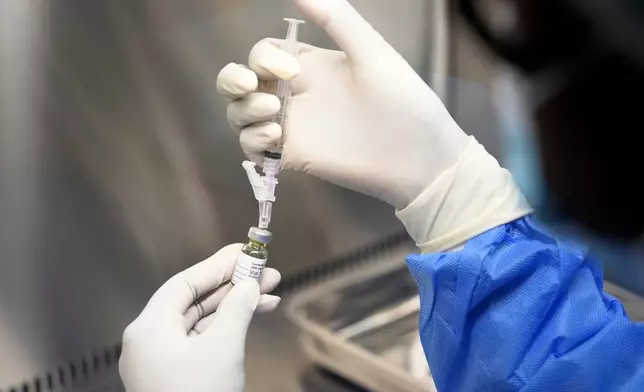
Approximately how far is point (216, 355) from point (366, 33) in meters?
0.40

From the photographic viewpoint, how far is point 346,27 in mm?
824

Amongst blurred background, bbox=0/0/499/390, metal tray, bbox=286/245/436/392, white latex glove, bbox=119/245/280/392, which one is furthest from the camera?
metal tray, bbox=286/245/436/392

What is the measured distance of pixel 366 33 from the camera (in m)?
0.83

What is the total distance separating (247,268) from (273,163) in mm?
131

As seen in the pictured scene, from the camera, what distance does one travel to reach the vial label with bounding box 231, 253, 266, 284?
0.80 m

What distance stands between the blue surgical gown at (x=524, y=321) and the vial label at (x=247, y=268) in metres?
0.17

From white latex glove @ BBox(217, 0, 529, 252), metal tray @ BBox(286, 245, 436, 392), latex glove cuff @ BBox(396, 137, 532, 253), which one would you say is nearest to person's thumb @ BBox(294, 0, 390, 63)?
white latex glove @ BBox(217, 0, 529, 252)

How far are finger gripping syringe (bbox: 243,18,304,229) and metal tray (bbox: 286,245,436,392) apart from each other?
1.24 ft

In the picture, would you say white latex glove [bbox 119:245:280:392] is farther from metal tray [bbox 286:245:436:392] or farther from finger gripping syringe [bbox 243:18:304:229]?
metal tray [bbox 286:245:436:392]

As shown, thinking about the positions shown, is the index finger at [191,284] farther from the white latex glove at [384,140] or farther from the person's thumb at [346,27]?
the person's thumb at [346,27]

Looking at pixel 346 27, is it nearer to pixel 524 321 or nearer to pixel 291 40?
pixel 291 40

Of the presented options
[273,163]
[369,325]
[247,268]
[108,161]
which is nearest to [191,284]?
[247,268]

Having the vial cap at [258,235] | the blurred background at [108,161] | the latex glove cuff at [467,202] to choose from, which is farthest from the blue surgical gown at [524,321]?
the blurred background at [108,161]

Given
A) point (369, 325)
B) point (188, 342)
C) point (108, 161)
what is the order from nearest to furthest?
point (188, 342)
point (108, 161)
point (369, 325)
